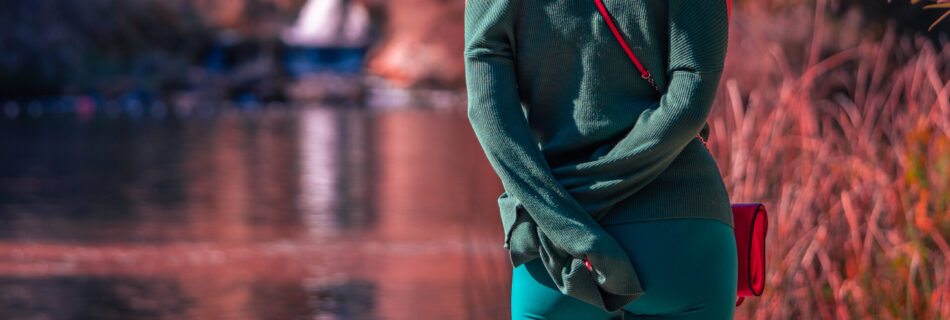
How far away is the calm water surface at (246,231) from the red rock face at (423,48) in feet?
61.9

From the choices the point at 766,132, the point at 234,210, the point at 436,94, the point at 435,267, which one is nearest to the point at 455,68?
the point at 436,94

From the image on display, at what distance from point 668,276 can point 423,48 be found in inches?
1306

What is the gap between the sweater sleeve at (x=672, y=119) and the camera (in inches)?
63.4

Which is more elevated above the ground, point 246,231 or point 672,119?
point 672,119

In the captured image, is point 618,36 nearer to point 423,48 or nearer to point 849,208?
point 849,208

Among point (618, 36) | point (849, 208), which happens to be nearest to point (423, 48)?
point (849, 208)

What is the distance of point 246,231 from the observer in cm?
747

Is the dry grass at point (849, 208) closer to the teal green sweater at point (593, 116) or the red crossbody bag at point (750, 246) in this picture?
the red crossbody bag at point (750, 246)

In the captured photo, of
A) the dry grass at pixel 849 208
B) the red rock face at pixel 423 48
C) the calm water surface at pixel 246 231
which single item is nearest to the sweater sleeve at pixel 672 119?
the dry grass at pixel 849 208

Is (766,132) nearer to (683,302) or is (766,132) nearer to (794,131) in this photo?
(794,131)

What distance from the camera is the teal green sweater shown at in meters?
1.61

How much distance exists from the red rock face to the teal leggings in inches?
1153

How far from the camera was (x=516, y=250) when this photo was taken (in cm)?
167

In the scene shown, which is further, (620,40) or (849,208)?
(849,208)
